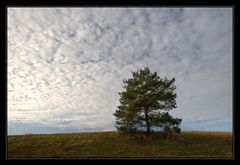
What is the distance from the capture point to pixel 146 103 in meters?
18.6

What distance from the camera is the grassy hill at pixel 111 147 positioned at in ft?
48.9

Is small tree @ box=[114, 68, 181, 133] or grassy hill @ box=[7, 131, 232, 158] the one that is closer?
grassy hill @ box=[7, 131, 232, 158]

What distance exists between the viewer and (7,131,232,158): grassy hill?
587 inches

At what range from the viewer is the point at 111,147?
16703 millimetres

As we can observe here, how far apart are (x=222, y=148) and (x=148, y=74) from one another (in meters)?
7.40

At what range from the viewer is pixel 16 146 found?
55.7ft

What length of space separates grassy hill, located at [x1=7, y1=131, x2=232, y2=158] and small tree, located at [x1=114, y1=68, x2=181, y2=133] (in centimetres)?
107

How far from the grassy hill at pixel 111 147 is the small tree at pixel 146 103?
1068 millimetres

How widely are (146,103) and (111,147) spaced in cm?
419

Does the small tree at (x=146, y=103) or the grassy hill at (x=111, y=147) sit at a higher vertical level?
the small tree at (x=146, y=103)

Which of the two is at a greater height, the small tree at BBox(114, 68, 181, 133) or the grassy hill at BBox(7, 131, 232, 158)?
the small tree at BBox(114, 68, 181, 133)
